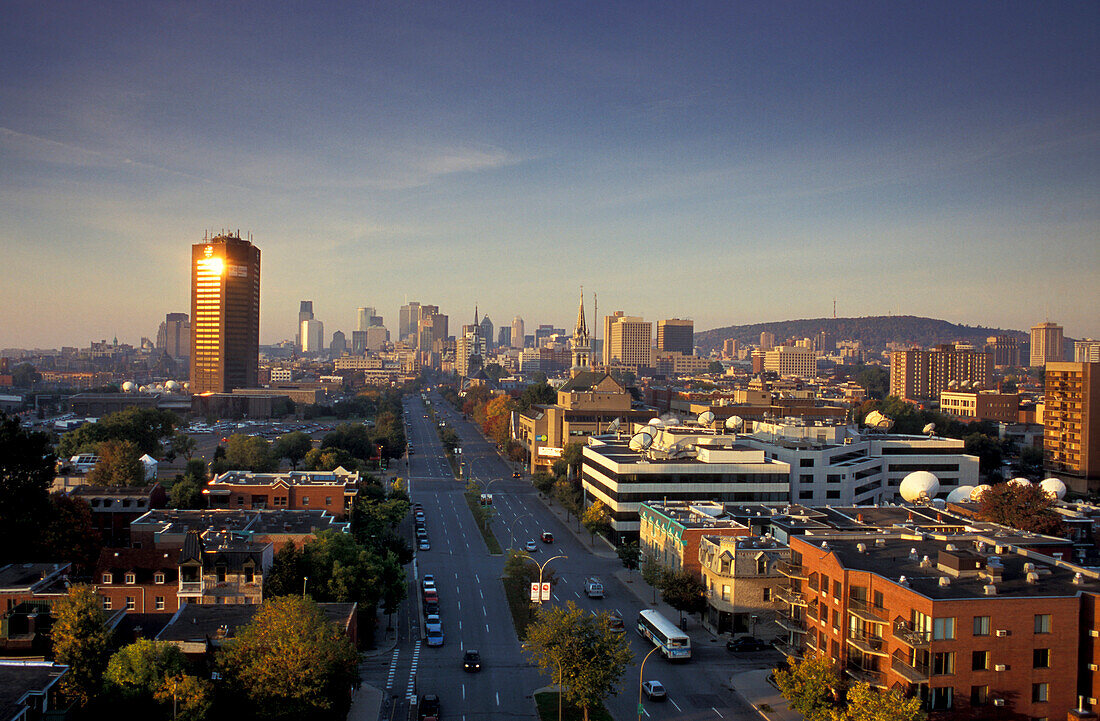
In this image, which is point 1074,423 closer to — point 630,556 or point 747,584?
point 630,556

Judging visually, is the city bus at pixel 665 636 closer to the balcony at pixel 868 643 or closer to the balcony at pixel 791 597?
the balcony at pixel 791 597

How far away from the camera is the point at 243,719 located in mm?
31875

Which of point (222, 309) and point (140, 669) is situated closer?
point (140, 669)

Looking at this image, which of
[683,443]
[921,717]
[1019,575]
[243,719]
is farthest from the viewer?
[683,443]

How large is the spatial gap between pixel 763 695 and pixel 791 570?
6621mm

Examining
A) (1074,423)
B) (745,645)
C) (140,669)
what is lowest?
(745,645)

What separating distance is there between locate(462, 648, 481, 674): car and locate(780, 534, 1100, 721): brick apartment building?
683 inches

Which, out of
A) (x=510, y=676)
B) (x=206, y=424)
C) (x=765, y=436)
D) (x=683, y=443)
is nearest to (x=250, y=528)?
(x=510, y=676)

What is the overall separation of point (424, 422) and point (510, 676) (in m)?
154

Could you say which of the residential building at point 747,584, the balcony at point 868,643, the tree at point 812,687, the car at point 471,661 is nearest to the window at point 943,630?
the balcony at point 868,643

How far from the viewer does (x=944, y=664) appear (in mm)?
30797

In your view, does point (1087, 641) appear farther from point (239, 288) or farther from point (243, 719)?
point (239, 288)

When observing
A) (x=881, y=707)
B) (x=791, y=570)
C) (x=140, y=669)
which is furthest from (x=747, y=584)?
(x=140, y=669)

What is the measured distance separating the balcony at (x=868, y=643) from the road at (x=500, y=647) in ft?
19.0
